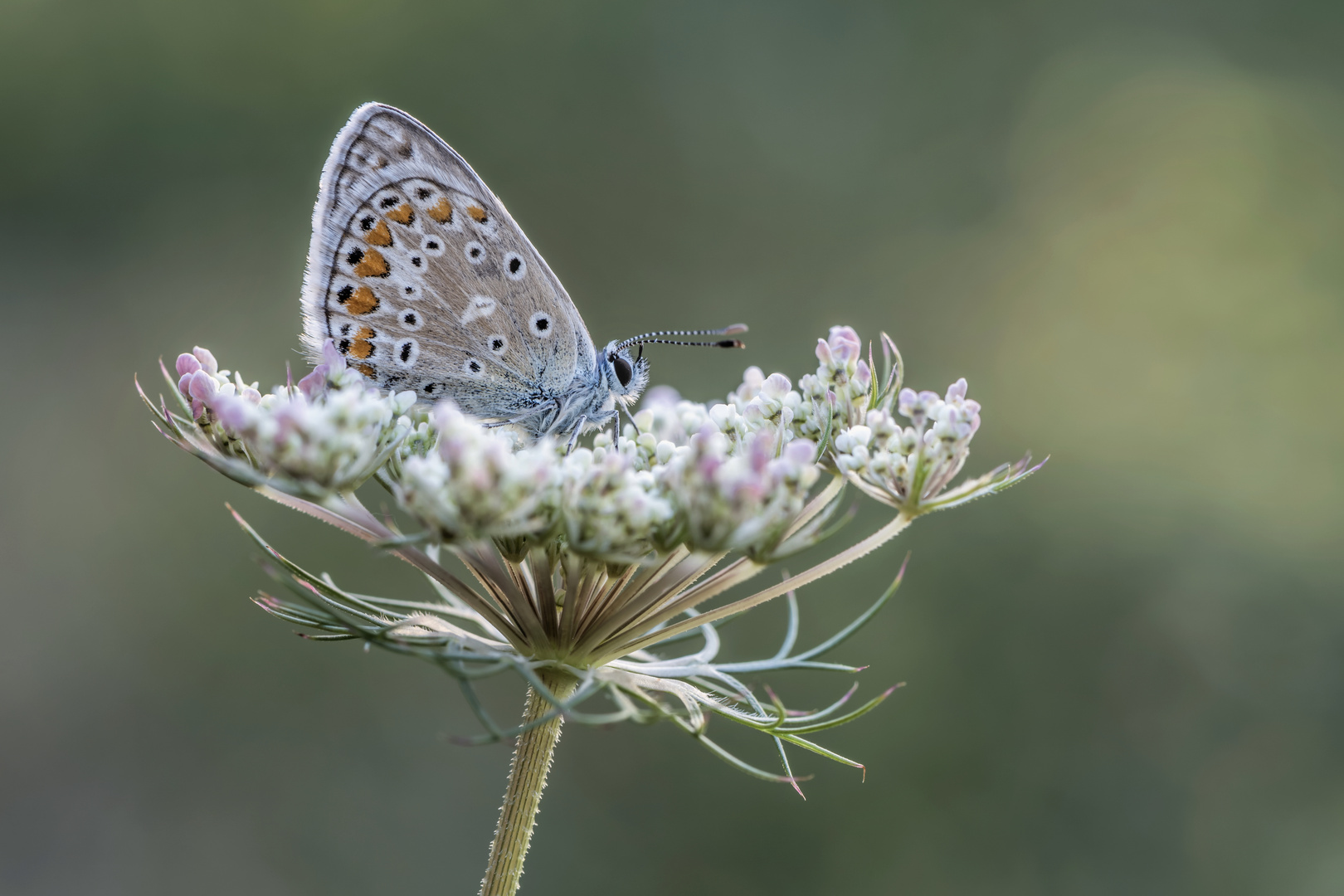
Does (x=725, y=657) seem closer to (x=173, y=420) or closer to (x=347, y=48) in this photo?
(x=173, y=420)

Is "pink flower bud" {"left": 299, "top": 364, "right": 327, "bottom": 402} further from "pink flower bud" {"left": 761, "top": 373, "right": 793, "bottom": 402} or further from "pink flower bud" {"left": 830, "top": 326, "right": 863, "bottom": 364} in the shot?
"pink flower bud" {"left": 830, "top": 326, "right": 863, "bottom": 364}

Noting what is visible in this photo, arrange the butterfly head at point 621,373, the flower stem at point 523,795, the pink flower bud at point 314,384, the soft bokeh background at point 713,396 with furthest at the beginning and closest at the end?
the soft bokeh background at point 713,396 < the butterfly head at point 621,373 < the pink flower bud at point 314,384 < the flower stem at point 523,795

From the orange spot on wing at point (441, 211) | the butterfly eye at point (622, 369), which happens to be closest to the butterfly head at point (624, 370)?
the butterfly eye at point (622, 369)

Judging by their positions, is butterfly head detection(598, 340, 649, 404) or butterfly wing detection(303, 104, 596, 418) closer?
butterfly wing detection(303, 104, 596, 418)

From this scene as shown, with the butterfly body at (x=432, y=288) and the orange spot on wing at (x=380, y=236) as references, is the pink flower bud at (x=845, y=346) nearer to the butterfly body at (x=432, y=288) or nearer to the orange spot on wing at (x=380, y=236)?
the butterfly body at (x=432, y=288)

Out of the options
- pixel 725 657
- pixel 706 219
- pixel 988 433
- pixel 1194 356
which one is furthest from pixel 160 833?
pixel 1194 356

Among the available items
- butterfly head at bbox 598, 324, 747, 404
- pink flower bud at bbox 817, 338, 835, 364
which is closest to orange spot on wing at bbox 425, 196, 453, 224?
butterfly head at bbox 598, 324, 747, 404

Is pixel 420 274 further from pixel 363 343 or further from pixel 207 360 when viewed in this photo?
pixel 207 360
